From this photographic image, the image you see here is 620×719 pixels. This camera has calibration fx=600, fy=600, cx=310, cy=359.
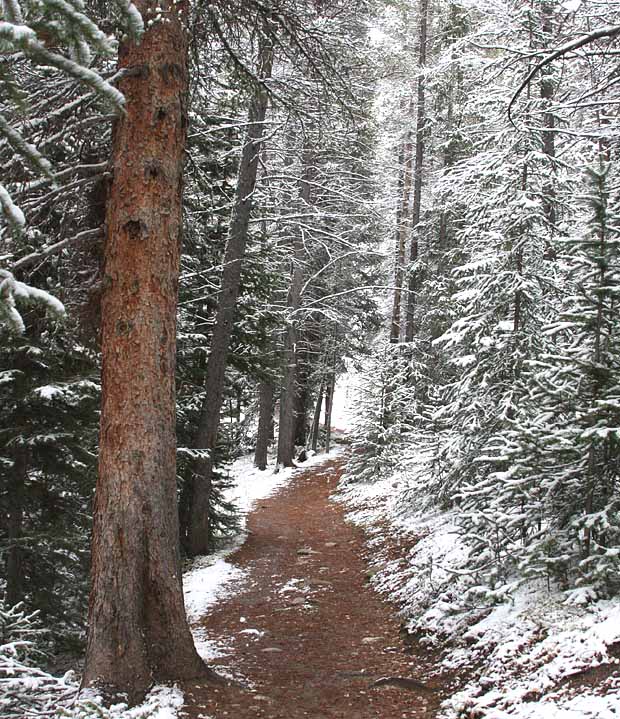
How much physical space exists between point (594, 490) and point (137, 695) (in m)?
4.22

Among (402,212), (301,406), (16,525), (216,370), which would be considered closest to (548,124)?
(216,370)

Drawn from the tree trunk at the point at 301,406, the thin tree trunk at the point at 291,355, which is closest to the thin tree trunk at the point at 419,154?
the thin tree trunk at the point at 291,355

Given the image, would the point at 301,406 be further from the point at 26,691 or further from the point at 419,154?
the point at 26,691

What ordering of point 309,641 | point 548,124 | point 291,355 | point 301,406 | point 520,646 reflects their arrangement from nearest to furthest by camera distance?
point 520,646 < point 309,641 < point 548,124 < point 291,355 < point 301,406

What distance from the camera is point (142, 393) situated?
191 inches

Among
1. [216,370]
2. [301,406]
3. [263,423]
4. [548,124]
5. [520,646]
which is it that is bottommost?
[520,646]

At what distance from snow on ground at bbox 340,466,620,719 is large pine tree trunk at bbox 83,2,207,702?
2.42 meters

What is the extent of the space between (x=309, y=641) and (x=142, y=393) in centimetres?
402

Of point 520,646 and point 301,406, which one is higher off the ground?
point 301,406

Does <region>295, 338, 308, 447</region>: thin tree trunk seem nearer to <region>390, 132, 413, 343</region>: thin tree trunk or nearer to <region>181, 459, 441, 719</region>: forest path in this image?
<region>390, 132, 413, 343</region>: thin tree trunk

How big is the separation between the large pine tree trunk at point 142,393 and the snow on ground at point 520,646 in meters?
2.42

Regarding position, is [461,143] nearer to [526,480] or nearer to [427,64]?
[427,64]

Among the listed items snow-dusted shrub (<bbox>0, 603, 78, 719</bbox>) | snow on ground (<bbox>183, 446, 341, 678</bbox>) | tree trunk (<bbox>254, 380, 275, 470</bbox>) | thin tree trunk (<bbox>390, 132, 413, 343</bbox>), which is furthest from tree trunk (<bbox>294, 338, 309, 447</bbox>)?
snow-dusted shrub (<bbox>0, 603, 78, 719</bbox>)

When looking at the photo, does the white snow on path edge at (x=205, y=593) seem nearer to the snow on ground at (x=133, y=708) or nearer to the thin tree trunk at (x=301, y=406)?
the snow on ground at (x=133, y=708)
